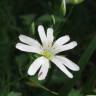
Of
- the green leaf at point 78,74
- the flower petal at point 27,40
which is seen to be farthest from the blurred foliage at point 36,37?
the flower petal at point 27,40

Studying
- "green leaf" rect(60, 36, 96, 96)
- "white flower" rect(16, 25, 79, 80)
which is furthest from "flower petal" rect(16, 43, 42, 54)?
"green leaf" rect(60, 36, 96, 96)

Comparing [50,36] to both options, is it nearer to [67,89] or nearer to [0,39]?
[67,89]

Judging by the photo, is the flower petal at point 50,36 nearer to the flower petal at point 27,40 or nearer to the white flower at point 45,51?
the white flower at point 45,51

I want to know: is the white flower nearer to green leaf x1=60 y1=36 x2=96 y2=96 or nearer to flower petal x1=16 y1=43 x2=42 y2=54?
flower petal x1=16 y1=43 x2=42 y2=54

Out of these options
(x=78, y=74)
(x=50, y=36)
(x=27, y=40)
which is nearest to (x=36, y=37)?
(x=78, y=74)

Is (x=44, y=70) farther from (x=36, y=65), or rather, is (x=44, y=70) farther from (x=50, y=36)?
(x=50, y=36)
